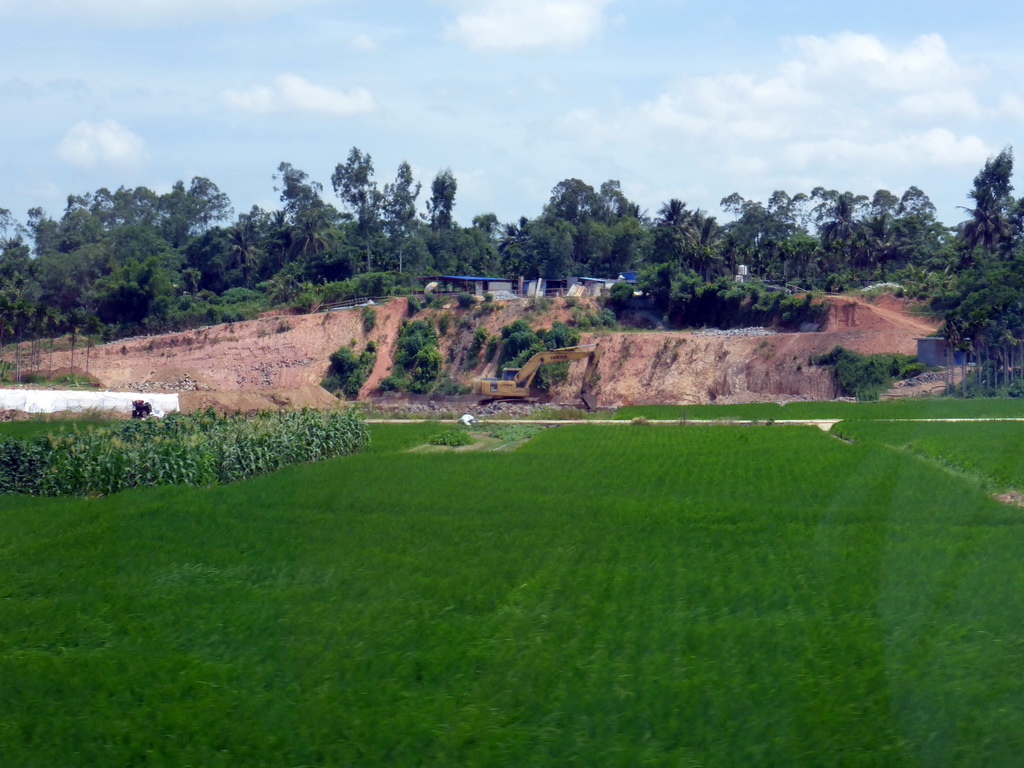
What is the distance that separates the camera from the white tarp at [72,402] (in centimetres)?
3838

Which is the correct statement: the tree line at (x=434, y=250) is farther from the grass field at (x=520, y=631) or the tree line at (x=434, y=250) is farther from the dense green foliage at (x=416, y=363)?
the grass field at (x=520, y=631)

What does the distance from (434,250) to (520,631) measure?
77.2 metres

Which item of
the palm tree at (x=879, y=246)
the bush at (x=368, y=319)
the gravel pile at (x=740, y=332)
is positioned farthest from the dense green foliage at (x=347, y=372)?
the palm tree at (x=879, y=246)

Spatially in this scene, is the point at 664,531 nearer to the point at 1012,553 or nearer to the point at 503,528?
the point at 503,528

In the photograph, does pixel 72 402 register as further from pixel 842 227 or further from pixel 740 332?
pixel 842 227

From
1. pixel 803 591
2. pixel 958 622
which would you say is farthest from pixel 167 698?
pixel 958 622

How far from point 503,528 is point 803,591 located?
5308 mm

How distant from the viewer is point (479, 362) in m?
63.7

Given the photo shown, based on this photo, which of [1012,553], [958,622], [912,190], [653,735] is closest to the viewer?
[653,735]

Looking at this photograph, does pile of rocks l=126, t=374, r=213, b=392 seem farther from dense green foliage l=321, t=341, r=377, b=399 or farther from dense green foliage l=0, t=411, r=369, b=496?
dense green foliage l=0, t=411, r=369, b=496

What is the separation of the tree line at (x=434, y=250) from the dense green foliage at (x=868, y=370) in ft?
18.7

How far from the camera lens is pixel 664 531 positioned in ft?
44.8

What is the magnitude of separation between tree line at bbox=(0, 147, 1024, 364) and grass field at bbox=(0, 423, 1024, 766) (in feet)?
143

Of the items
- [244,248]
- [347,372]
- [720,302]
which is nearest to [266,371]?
[347,372]
